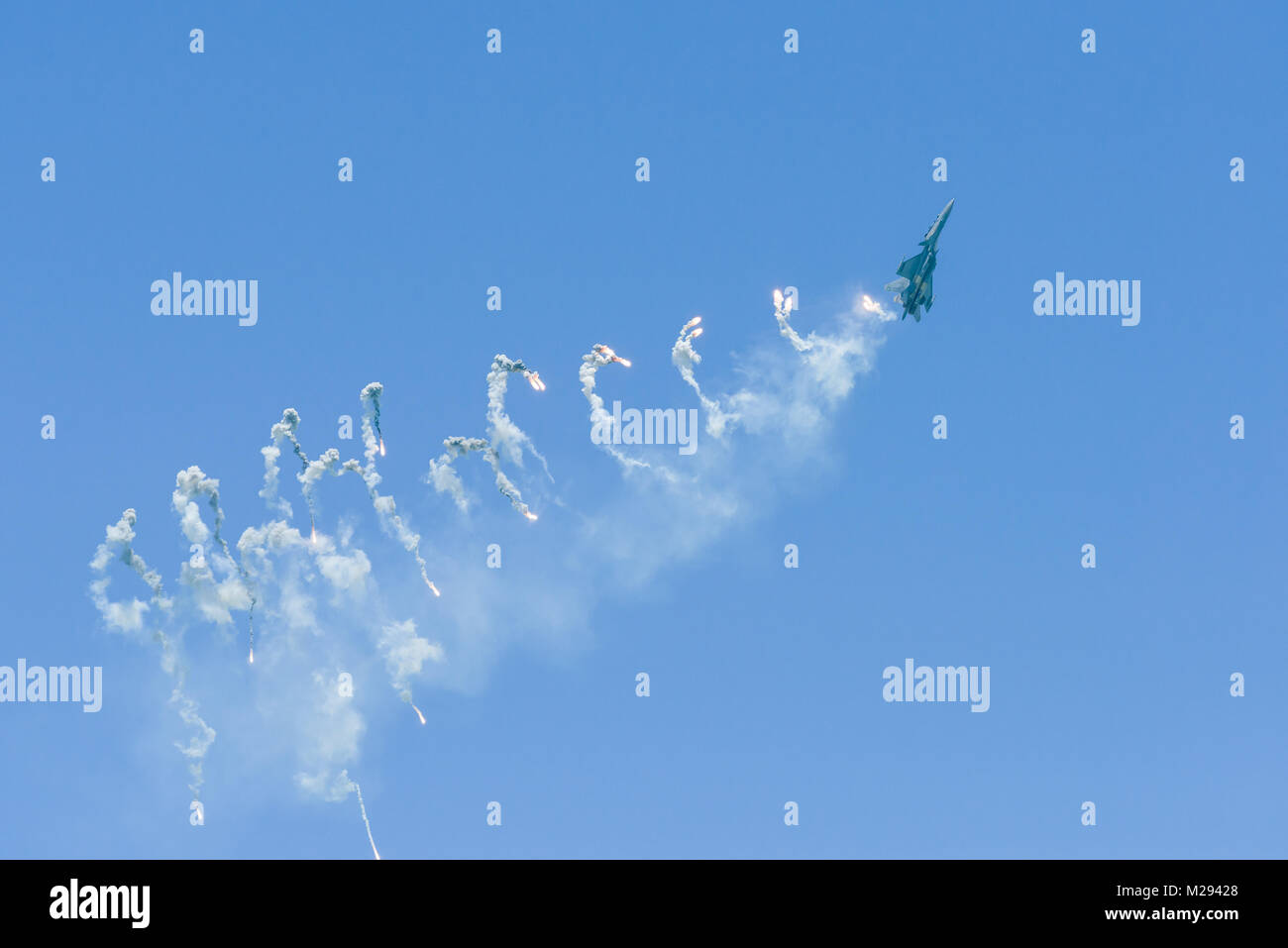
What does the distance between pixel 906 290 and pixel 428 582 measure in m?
42.9

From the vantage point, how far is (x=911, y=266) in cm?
12575

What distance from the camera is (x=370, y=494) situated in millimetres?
123062

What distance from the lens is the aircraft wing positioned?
4931 inches

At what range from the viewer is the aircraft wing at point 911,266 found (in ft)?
411
